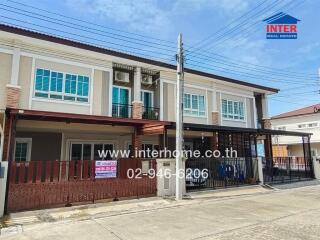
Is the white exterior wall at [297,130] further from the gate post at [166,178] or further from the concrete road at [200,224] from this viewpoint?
the gate post at [166,178]

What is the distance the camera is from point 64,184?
9297 mm

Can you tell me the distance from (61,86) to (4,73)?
260cm

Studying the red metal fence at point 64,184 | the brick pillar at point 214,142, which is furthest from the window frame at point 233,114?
the red metal fence at point 64,184

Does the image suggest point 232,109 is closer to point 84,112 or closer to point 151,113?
point 151,113

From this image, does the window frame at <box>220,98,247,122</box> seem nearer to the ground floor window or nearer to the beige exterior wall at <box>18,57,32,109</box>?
the ground floor window

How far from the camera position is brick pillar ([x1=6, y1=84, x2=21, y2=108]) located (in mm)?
12156

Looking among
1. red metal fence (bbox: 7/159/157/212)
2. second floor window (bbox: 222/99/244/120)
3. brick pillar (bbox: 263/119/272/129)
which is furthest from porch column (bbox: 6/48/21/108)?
brick pillar (bbox: 263/119/272/129)

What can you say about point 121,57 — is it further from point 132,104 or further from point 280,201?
point 280,201

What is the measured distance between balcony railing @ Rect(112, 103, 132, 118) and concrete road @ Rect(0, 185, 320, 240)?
296 inches

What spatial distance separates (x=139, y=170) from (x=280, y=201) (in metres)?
5.73

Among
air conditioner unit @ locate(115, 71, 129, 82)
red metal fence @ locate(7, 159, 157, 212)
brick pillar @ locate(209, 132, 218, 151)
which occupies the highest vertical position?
air conditioner unit @ locate(115, 71, 129, 82)

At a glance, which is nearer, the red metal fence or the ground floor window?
the red metal fence

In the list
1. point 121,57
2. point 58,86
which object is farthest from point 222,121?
point 58,86

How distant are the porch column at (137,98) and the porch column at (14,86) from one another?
599 cm
